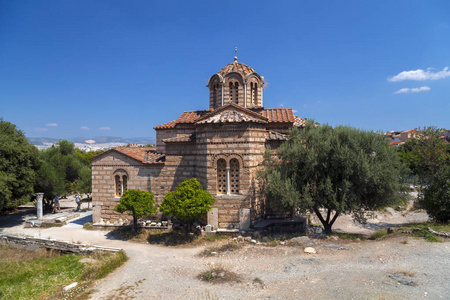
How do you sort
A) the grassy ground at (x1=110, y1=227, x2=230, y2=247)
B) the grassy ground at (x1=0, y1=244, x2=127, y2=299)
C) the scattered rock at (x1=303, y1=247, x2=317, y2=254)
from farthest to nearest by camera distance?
the grassy ground at (x1=110, y1=227, x2=230, y2=247) < the scattered rock at (x1=303, y1=247, x2=317, y2=254) < the grassy ground at (x1=0, y1=244, x2=127, y2=299)

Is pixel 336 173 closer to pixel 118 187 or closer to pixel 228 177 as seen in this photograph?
pixel 228 177

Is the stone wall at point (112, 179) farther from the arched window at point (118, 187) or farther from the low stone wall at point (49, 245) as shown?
the low stone wall at point (49, 245)

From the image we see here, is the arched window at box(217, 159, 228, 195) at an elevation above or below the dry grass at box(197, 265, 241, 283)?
above

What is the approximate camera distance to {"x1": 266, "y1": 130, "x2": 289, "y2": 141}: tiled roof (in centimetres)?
1304

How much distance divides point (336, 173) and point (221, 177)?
5.29 metres

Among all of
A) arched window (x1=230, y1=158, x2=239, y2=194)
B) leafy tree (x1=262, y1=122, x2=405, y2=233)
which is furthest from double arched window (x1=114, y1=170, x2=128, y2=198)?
leafy tree (x1=262, y1=122, x2=405, y2=233)

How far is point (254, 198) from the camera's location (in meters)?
12.5

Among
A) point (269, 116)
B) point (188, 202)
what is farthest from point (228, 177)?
point (269, 116)

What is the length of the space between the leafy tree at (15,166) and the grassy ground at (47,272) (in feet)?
13.0

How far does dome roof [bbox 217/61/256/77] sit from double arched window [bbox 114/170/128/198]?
27.3ft

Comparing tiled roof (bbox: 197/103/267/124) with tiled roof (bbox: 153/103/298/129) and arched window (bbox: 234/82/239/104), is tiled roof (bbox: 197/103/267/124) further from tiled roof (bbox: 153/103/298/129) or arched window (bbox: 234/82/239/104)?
arched window (bbox: 234/82/239/104)

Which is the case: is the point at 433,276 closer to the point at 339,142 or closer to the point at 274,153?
the point at 339,142

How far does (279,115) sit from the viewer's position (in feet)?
48.0

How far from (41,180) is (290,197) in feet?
58.1
